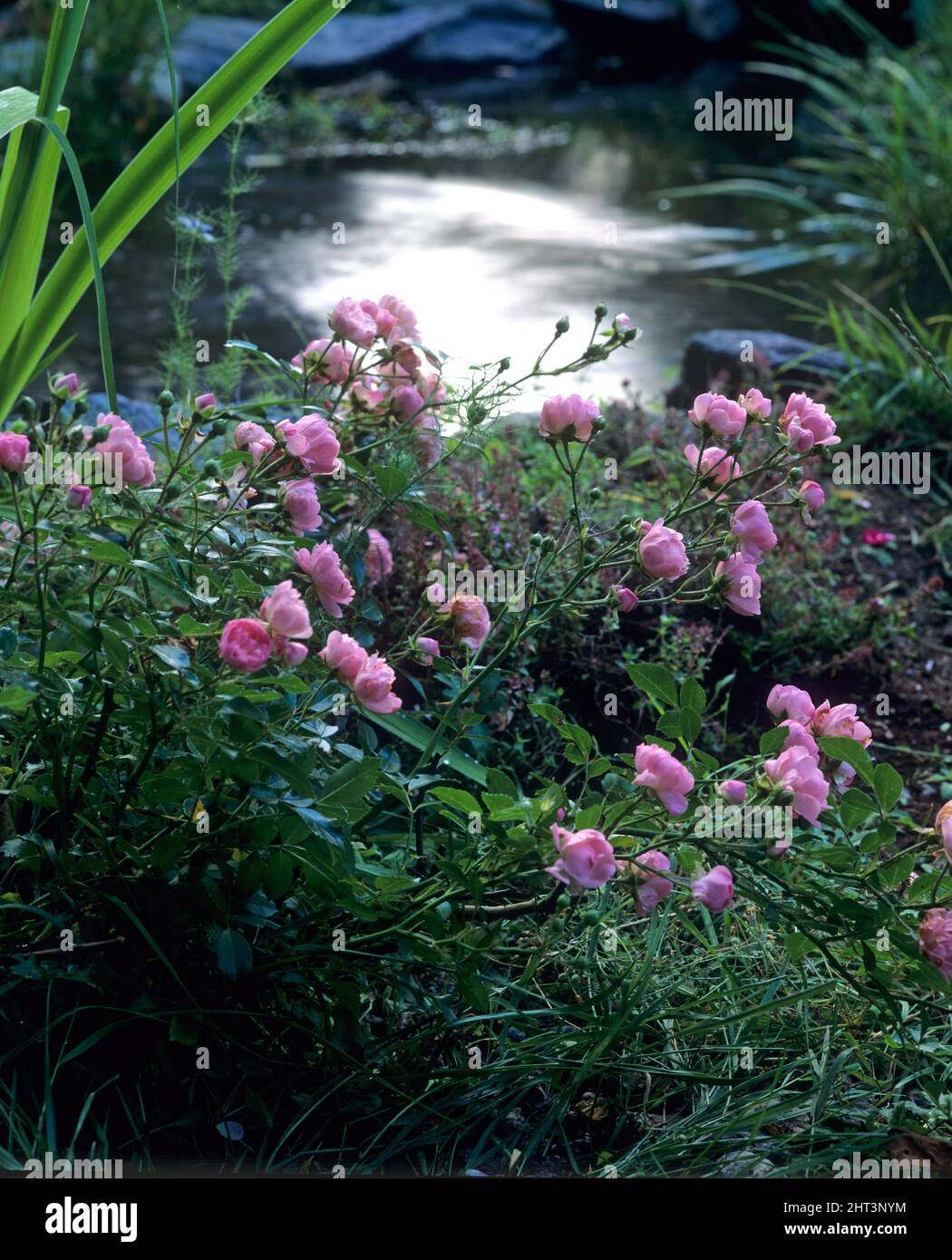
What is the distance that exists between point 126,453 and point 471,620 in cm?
47

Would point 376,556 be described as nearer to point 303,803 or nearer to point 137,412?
point 303,803

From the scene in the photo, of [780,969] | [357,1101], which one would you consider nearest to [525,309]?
[780,969]

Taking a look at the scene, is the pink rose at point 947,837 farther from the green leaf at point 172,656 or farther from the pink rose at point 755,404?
the green leaf at point 172,656

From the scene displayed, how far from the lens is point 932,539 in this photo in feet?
11.5

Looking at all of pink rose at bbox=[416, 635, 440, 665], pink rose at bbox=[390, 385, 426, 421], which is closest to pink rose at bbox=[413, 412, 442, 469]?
pink rose at bbox=[390, 385, 426, 421]

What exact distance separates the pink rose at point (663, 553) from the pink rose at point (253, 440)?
51 cm

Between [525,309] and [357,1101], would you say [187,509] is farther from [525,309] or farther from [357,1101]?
[525,309]

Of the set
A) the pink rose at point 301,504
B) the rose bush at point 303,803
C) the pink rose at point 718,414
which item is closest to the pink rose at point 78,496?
the rose bush at point 303,803

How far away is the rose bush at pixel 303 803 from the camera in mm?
1452

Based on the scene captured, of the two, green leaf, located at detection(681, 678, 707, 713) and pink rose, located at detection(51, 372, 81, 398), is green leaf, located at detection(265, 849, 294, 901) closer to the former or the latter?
green leaf, located at detection(681, 678, 707, 713)

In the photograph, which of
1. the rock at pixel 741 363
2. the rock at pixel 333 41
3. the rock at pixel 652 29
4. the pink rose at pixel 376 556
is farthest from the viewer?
the rock at pixel 652 29
